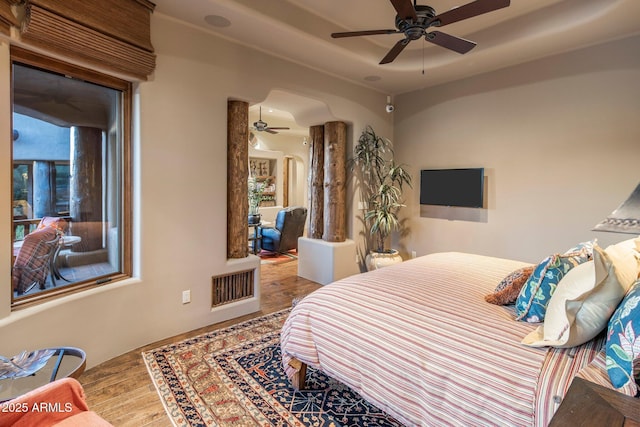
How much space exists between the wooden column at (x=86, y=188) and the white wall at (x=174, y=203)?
11.7 inches

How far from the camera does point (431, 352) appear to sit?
152cm

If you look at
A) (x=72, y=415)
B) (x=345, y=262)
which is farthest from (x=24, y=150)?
(x=345, y=262)

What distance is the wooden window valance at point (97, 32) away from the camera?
7.05 ft

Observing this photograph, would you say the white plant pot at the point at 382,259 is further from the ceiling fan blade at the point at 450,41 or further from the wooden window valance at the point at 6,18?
the wooden window valance at the point at 6,18

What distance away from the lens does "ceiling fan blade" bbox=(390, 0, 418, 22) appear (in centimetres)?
216

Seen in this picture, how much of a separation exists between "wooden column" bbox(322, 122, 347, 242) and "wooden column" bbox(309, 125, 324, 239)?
25 cm

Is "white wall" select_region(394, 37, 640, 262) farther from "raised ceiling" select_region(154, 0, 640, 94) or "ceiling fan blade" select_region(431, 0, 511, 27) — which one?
"ceiling fan blade" select_region(431, 0, 511, 27)

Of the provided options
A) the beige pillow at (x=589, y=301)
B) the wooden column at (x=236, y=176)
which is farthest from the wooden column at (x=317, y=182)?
the beige pillow at (x=589, y=301)

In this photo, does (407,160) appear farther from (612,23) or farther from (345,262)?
(612,23)

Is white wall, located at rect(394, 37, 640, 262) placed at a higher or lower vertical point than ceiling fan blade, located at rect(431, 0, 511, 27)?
lower

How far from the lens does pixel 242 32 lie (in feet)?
10.5

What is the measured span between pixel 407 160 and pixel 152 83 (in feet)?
12.1

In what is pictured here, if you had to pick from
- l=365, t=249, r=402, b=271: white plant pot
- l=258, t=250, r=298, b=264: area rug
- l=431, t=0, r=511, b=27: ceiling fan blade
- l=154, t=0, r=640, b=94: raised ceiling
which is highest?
l=154, t=0, r=640, b=94: raised ceiling

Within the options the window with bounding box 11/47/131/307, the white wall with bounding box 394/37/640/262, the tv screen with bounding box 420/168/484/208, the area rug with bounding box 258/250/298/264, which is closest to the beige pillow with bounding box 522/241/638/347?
the white wall with bounding box 394/37/640/262
